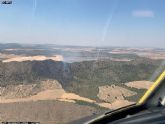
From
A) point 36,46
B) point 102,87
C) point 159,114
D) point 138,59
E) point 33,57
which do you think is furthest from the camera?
point 33,57

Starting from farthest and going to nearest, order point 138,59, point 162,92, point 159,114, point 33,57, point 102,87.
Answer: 1. point 33,57
2. point 102,87
3. point 138,59
4. point 162,92
5. point 159,114

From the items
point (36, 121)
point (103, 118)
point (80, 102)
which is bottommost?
point (36, 121)

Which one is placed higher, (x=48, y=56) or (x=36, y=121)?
(x=48, y=56)

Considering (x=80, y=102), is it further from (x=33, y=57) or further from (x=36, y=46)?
(x=33, y=57)

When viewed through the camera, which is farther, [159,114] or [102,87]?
[102,87]

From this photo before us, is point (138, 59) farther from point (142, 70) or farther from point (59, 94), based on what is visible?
point (59, 94)

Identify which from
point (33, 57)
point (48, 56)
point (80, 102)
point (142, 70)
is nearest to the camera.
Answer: point (142, 70)

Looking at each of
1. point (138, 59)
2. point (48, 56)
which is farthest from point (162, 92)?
point (48, 56)

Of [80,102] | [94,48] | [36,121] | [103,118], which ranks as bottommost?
[36,121]

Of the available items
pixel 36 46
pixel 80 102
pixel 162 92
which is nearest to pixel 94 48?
pixel 80 102
